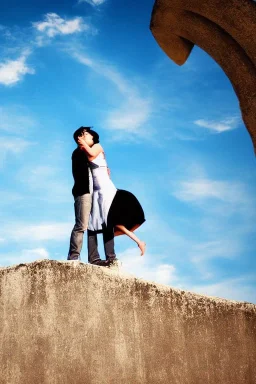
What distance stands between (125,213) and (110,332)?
1780mm

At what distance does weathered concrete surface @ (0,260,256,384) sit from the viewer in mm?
4418

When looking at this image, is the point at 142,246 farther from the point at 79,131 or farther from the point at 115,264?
the point at 79,131

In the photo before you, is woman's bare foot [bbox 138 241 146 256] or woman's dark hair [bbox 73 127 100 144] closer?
woman's bare foot [bbox 138 241 146 256]

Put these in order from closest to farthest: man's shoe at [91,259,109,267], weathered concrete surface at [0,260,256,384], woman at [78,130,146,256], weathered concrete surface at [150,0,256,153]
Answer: weathered concrete surface at [150,0,256,153], weathered concrete surface at [0,260,256,384], man's shoe at [91,259,109,267], woman at [78,130,146,256]

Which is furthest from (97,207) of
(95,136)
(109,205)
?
(95,136)

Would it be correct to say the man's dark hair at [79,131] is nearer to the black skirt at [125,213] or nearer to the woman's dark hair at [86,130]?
the woman's dark hair at [86,130]

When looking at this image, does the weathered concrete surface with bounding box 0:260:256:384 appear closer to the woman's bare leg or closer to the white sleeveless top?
the woman's bare leg

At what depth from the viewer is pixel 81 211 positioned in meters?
5.82

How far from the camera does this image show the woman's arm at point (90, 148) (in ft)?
19.7

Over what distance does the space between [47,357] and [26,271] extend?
915 mm

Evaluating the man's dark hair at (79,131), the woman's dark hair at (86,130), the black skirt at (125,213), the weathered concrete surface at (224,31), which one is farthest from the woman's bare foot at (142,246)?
the weathered concrete surface at (224,31)

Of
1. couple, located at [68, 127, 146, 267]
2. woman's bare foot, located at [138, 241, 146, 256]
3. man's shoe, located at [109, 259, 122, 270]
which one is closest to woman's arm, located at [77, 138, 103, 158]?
couple, located at [68, 127, 146, 267]

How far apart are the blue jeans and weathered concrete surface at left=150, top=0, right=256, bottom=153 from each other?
2.41 metres

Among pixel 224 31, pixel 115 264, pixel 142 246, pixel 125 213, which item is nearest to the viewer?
pixel 224 31
